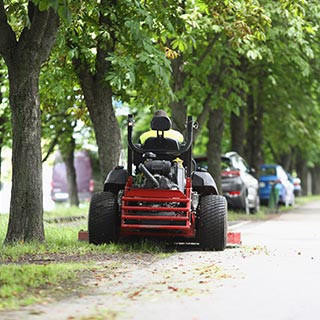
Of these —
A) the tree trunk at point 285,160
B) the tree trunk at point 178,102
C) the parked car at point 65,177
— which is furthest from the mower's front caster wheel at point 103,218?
the tree trunk at point 285,160

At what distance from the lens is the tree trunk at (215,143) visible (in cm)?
2612

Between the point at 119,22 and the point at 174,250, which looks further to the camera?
the point at 119,22

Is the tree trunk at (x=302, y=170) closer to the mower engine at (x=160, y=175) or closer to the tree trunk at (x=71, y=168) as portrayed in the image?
the tree trunk at (x=71, y=168)

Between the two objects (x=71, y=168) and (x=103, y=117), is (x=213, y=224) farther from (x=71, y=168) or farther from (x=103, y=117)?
(x=71, y=168)

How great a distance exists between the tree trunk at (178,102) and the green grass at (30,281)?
13.5 meters

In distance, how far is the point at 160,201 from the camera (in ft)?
43.1

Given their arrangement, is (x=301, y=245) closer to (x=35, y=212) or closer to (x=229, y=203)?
(x=35, y=212)

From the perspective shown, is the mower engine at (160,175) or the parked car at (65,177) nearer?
the mower engine at (160,175)

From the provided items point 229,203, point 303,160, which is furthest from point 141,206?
point 303,160

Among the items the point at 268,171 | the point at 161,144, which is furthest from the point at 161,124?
the point at 268,171

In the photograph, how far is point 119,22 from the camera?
16.5 m

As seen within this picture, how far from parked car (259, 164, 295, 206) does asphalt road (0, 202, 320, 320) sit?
2177cm

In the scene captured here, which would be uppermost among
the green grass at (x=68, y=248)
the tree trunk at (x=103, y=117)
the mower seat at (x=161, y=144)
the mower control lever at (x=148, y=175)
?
the tree trunk at (x=103, y=117)

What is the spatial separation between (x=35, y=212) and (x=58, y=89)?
442cm
